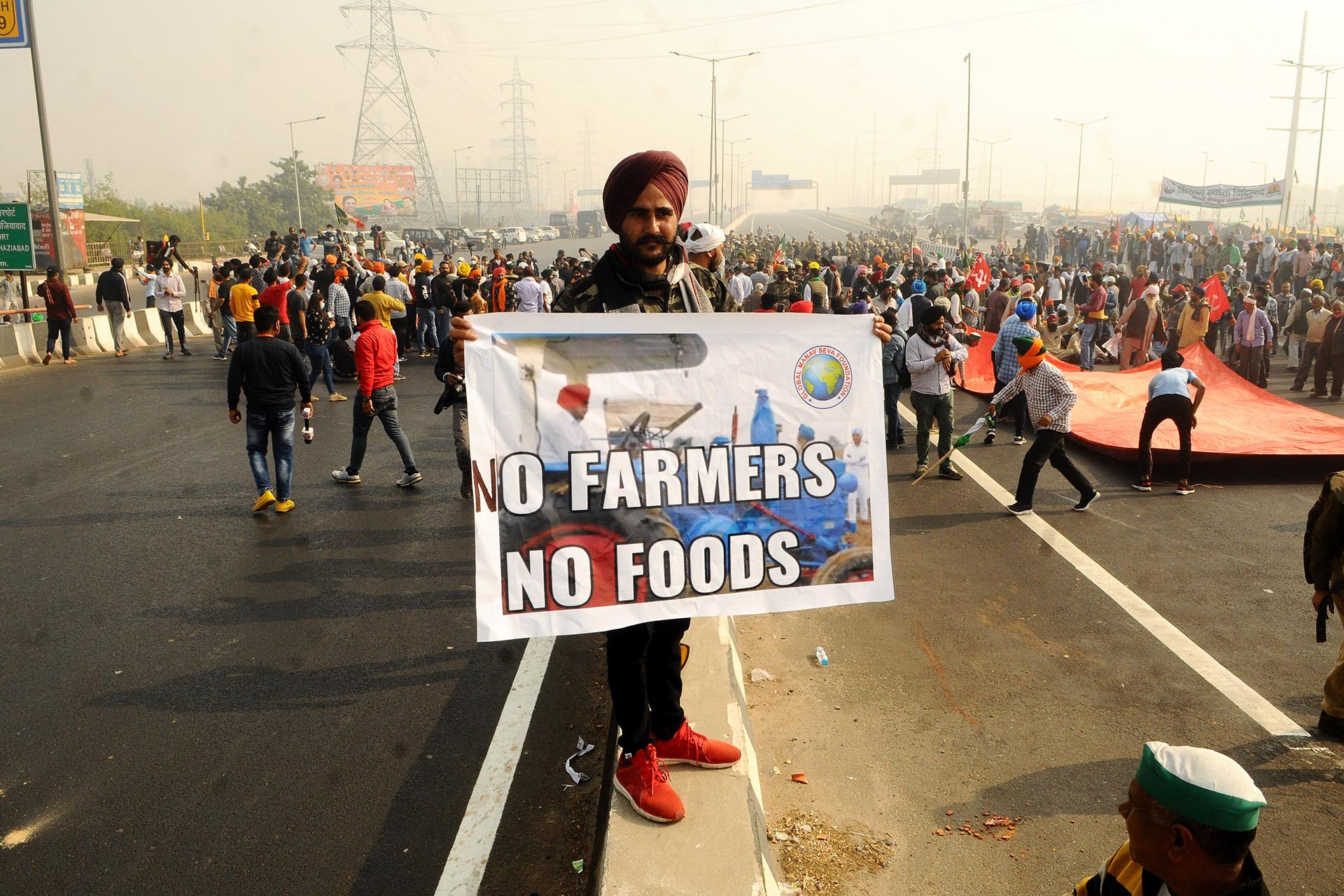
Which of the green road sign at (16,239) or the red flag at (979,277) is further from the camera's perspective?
the red flag at (979,277)

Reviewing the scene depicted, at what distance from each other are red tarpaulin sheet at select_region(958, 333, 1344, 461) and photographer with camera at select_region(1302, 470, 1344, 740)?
189 inches

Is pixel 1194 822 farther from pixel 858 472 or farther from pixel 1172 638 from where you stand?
pixel 1172 638

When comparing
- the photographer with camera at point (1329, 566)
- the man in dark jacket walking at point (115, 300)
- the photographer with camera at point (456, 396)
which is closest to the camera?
the photographer with camera at point (1329, 566)

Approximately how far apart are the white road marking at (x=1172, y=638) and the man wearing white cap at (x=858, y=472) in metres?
2.94

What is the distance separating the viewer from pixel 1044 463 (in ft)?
29.2

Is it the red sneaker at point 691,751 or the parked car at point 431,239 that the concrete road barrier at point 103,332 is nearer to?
the red sneaker at point 691,751

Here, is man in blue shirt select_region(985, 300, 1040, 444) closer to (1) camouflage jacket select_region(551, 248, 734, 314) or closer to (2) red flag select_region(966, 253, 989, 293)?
(1) camouflage jacket select_region(551, 248, 734, 314)

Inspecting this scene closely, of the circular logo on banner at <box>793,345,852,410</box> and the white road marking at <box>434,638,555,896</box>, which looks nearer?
the circular logo on banner at <box>793,345,852,410</box>

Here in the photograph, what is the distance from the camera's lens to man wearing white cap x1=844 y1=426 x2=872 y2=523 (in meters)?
3.56

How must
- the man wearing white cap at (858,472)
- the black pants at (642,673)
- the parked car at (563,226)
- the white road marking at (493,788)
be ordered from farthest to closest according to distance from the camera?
the parked car at (563,226), the white road marking at (493,788), the man wearing white cap at (858,472), the black pants at (642,673)

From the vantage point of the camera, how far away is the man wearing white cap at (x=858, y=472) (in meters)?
3.56

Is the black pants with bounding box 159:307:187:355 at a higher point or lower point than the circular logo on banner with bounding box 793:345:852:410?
lower

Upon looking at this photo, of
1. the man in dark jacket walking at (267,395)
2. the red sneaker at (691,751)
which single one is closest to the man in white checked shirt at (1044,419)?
the red sneaker at (691,751)

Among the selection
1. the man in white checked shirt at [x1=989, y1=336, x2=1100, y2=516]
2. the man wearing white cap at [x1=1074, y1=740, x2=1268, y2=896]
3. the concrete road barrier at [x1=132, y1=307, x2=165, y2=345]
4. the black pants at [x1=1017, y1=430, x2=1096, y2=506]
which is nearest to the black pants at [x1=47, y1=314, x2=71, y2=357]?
the concrete road barrier at [x1=132, y1=307, x2=165, y2=345]
